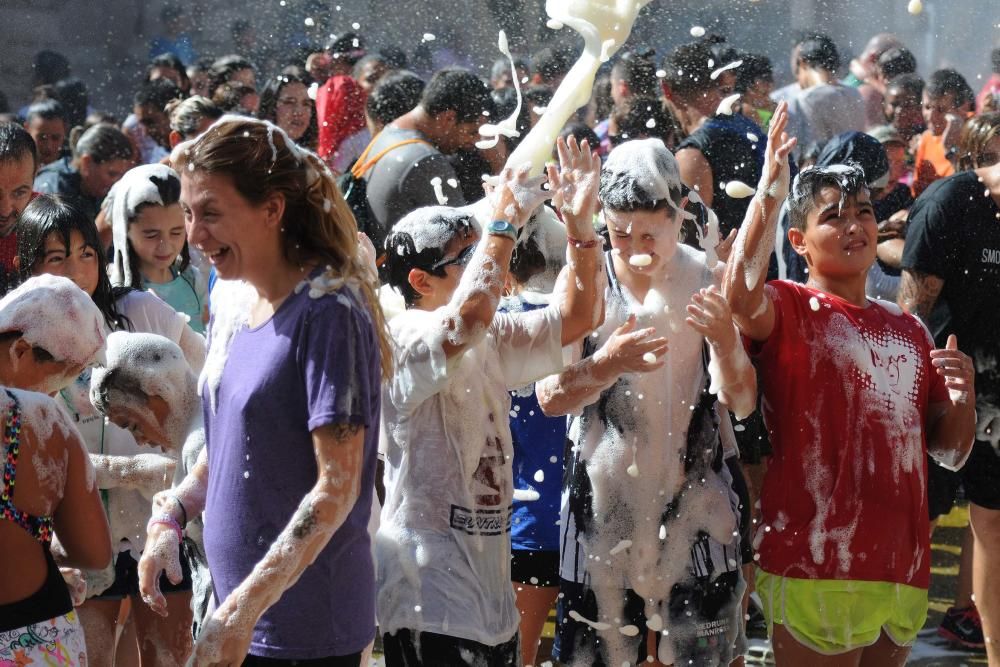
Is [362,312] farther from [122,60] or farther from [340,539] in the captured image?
[122,60]

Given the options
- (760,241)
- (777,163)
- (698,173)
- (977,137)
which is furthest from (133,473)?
(977,137)

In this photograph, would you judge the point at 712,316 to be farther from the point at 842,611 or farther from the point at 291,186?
the point at 291,186

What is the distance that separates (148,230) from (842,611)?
8.33 ft

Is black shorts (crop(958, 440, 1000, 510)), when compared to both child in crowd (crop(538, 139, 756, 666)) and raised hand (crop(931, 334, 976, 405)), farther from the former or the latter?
child in crowd (crop(538, 139, 756, 666))

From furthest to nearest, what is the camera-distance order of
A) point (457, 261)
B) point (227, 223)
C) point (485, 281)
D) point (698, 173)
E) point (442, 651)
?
point (698, 173), point (457, 261), point (442, 651), point (485, 281), point (227, 223)

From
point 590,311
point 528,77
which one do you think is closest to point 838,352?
point 590,311

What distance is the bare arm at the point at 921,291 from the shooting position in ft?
14.4

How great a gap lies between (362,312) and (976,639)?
10.5 feet

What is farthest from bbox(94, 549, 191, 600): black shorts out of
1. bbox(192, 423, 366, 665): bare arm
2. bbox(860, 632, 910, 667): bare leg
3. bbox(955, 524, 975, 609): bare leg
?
bbox(955, 524, 975, 609): bare leg

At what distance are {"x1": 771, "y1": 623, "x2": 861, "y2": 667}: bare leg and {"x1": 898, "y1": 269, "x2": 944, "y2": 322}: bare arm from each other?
4.72 feet

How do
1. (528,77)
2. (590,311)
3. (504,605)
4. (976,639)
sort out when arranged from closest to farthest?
(504,605)
(590,311)
(976,639)
(528,77)

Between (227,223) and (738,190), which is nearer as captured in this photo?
(227,223)

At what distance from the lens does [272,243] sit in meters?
2.43

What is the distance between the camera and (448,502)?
300 cm
